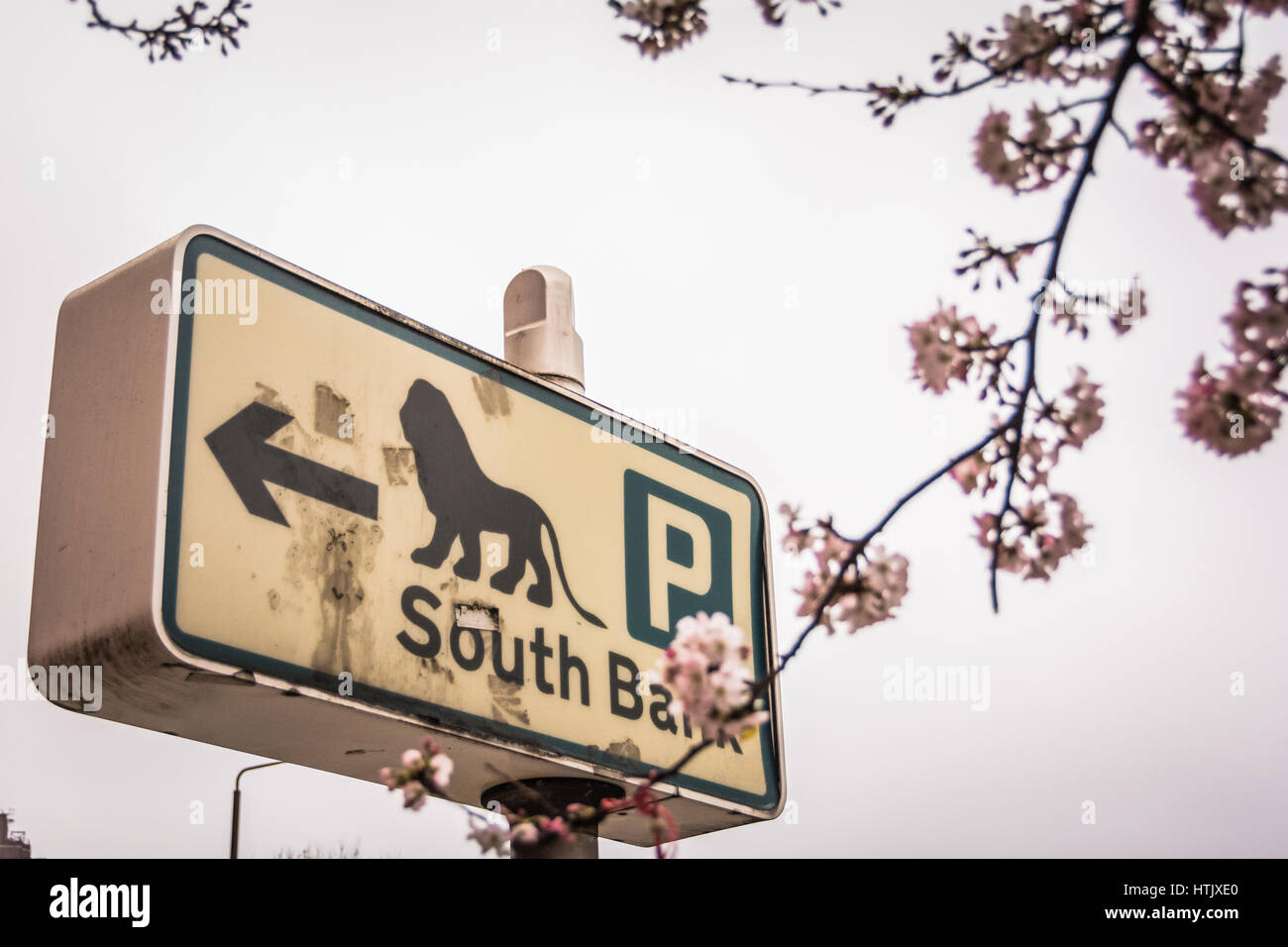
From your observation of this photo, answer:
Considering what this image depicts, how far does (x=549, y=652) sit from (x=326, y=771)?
762 millimetres

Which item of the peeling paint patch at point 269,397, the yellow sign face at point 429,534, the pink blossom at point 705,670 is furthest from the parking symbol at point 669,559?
the pink blossom at point 705,670

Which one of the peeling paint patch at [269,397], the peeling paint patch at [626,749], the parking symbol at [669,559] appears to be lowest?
the peeling paint patch at [626,749]

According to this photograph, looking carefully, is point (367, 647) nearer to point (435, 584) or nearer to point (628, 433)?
point (435, 584)

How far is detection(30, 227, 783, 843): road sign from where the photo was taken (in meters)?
3.25

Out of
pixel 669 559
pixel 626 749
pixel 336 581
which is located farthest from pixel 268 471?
pixel 669 559

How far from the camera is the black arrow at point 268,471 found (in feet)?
11.2

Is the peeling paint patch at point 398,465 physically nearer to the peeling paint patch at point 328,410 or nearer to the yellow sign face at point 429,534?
the yellow sign face at point 429,534

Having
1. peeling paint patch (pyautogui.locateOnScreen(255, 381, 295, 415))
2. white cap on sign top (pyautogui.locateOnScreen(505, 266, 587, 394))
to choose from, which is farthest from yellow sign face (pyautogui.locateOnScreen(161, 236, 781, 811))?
white cap on sign top (pyautogui.locateOnScreen(505, 266, 587, 394))

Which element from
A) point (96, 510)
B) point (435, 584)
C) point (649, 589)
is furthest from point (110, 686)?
point (649, 589)

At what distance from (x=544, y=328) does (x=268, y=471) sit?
1.56 meters

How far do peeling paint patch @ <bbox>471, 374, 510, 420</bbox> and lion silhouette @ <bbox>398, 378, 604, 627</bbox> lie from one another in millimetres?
153

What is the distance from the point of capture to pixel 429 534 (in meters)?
3.88

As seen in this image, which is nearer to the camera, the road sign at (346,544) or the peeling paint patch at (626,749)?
the road sign at (346,544)

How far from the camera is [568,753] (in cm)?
401
